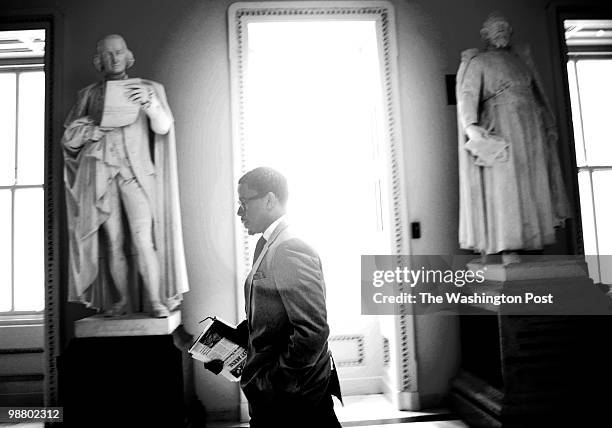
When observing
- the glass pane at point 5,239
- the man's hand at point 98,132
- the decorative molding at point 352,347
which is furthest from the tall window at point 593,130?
the glass pane at point 5,239

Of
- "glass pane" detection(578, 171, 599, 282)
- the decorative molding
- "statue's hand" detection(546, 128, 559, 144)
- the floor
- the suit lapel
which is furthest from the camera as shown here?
the decorative molding

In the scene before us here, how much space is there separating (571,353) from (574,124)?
1697 millimetres

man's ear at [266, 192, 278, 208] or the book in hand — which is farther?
the book in hand

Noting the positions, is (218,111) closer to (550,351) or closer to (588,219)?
(550,351)

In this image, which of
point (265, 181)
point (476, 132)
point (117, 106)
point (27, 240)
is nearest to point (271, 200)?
point (265, 181)

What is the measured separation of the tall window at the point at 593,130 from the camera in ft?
10.5

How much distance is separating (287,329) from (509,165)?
1.78m

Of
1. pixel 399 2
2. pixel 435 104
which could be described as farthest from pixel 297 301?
pixel 399 2

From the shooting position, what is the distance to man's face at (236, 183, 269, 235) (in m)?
1.65

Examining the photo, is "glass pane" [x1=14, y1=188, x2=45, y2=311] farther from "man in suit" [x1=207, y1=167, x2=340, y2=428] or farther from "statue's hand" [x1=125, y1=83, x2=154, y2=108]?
"man in suit" [x1=207, y1=167, x2=340, y2=428]

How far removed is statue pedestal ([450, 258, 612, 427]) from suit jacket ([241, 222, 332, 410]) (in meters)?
1.36

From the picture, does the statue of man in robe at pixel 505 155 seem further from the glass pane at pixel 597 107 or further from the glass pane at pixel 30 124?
the glass pane at pixel 30 124

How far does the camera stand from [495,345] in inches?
99.0

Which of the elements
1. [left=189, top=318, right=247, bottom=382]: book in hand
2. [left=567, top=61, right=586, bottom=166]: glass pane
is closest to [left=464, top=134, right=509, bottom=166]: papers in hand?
[left=567, top=61, right=586, bottom=166]: glass pane
